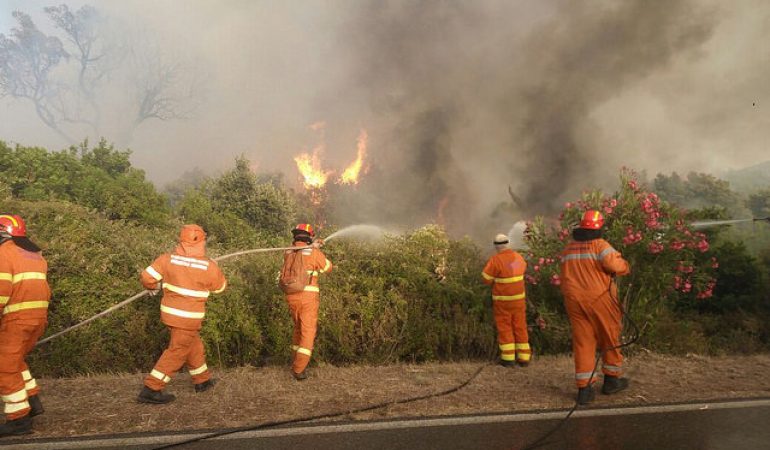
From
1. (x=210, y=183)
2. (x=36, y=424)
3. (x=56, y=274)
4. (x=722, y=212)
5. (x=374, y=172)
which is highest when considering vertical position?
(x=374, y=172)

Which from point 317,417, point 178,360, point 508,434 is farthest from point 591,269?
point 178,360

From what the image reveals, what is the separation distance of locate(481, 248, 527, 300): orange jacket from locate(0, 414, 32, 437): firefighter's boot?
189 inches

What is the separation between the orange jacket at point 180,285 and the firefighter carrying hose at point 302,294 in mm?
1031

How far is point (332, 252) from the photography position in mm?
7805

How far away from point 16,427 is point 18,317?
84 cm

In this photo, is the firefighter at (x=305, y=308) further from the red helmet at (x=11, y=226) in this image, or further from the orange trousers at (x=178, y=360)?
the red helmet at (x=11, y=226)

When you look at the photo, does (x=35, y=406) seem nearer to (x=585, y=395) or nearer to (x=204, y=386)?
(x=204, y=386)

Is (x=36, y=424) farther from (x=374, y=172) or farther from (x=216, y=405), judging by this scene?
(x=374, y=172)

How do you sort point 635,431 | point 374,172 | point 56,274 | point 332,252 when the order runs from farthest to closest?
point 374,172 < point 332,252 < point 56,274 < point 635,431

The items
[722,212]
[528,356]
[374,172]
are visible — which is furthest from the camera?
[374,172]

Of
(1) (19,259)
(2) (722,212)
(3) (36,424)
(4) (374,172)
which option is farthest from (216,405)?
(4) (374,172)

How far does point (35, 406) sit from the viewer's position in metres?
4.18

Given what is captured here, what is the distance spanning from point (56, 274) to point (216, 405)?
3.68 m

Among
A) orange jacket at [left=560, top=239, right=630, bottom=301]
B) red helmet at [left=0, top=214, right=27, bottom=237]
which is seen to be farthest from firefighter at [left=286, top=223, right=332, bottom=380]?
orange jacket at [left=560, top=239, right=630, bottom=301]
